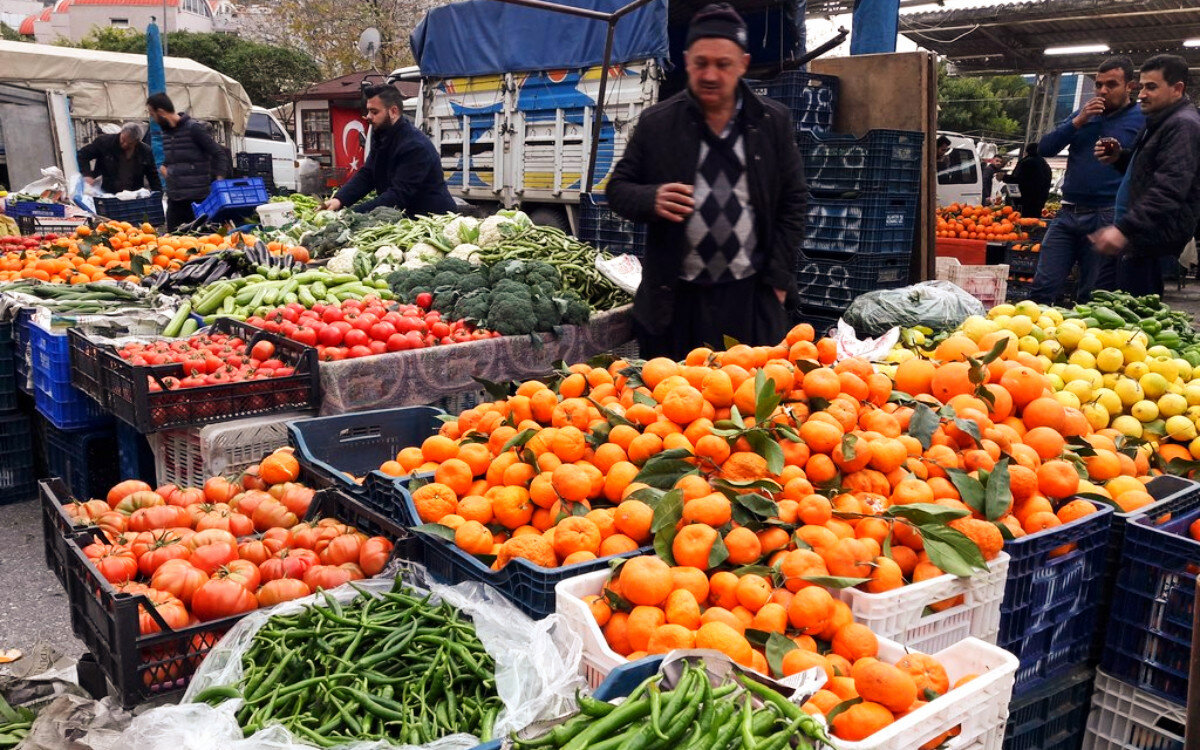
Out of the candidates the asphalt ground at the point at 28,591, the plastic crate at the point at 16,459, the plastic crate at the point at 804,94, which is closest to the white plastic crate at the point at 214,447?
the asphalt ground at the point at 28,591

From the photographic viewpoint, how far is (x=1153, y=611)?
2.61 m

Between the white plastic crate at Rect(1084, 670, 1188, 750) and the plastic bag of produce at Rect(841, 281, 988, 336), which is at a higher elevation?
the plastic bag of produce at Rect(841, 281, 988, 336)

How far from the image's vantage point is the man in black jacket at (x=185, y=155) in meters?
10.0

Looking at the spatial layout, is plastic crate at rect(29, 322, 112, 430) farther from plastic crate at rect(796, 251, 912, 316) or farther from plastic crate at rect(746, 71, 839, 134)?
plastic crate at rect(746, 71, 839, 134)

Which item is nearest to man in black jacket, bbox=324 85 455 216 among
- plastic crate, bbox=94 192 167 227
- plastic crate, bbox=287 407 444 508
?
plastic crate, bbox=287 407 444 508

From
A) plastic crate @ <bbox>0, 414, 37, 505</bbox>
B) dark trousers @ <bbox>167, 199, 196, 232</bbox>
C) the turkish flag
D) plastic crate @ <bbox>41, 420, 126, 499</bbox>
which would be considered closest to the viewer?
plastic crate @ <bbox>41, 420, 126, 499</bbox>

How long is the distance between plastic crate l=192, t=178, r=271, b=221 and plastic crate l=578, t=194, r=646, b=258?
4207 millimetres

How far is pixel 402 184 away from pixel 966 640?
6490 millimetres

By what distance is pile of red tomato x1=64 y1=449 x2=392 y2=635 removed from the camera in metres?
2.39

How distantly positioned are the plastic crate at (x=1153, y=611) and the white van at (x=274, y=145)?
933 inches

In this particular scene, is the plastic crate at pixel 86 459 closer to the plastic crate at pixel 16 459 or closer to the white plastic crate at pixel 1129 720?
the plastic crate at pixel 16 459

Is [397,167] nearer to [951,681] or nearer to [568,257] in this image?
[568,257]

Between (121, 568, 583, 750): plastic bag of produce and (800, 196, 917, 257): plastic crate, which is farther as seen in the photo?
(800, 196, 917, 257): plastic crate

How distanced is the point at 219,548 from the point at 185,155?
29.1 feet
